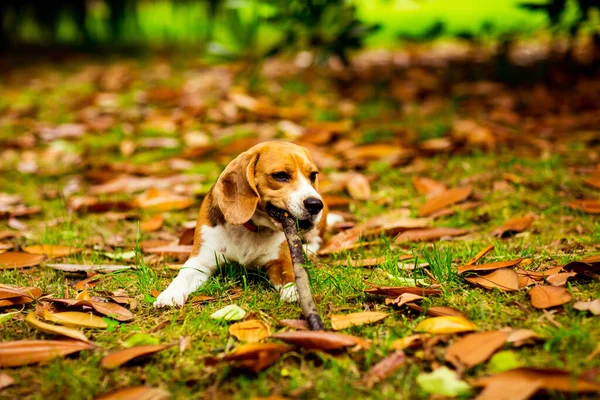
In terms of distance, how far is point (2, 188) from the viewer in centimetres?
442

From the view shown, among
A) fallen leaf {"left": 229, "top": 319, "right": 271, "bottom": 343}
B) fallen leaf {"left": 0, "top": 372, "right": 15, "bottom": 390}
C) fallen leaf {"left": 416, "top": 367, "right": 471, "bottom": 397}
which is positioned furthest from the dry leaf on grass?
fallen leaf {"left": 0, "top": 372, "right": 15, "bottom": 390}

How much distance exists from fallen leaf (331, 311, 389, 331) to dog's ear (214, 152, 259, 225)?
0.72 m

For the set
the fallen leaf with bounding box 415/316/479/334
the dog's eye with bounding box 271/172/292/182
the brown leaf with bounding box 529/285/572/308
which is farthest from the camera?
the dog's eye with bounding box 271/172/292/182

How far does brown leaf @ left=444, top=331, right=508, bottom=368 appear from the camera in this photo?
1.89 m

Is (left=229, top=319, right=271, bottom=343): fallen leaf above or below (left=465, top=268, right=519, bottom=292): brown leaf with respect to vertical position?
below

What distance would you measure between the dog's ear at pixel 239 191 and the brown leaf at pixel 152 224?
2.84ft

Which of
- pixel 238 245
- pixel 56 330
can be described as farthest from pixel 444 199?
pixel 56 330

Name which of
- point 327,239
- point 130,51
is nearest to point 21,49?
point 130,51

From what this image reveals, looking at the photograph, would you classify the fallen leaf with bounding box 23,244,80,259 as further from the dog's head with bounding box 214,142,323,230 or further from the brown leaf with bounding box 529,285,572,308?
the brown leaf with bounding box 529,285,572,308

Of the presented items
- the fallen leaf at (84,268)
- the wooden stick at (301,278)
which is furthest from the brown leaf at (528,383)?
the fallen leaf at (84,268)

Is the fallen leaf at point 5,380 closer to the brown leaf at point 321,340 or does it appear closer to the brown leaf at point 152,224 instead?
the brown leaf at point 321,340

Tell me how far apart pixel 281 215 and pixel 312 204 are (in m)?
Result: 0.18

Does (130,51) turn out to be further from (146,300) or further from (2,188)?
(146,300)

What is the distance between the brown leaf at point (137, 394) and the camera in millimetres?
1763
